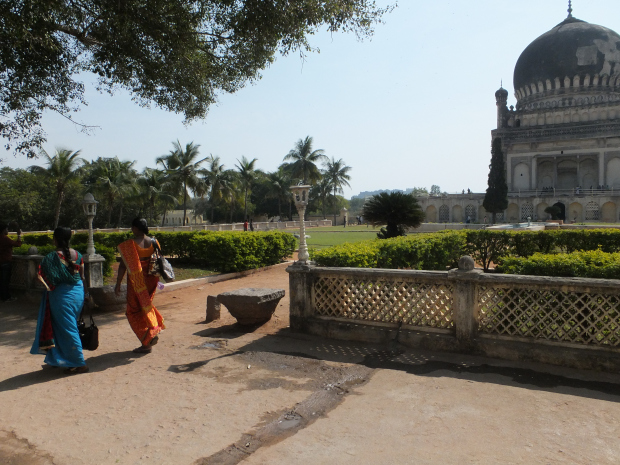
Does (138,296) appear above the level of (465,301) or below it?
above

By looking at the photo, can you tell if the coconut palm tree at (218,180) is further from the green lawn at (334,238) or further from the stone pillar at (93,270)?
the stone pillar at (93,270)

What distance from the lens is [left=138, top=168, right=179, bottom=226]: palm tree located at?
4631cm

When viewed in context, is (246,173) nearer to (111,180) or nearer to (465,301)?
(111,180)

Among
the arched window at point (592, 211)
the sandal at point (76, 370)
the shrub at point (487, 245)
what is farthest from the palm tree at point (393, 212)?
the arched window at point (592, 211)

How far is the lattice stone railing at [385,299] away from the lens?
627 centimetres

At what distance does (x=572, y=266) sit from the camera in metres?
6.23

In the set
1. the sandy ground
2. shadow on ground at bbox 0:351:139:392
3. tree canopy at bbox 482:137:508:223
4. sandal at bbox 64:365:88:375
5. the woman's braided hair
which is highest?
tree canopy at bbox 482:137:508:223

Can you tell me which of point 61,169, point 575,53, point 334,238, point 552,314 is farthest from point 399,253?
point 575,53

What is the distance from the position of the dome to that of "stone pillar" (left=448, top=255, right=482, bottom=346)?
2527 inches

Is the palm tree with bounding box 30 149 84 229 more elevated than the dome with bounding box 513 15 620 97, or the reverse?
the dome with bounding box 513 15 620 97

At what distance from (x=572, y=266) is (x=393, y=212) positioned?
10.9 meters

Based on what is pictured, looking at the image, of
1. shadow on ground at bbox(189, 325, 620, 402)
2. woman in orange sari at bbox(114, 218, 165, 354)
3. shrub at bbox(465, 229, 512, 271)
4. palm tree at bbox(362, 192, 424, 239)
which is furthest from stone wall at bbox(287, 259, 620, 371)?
palm tree at bbox(362, 192, 424, 239)

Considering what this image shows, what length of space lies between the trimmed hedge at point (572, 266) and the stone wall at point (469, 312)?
1.50 ft

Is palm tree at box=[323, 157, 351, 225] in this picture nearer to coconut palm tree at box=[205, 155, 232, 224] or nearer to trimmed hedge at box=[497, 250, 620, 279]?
coconut palm tree at box=[205, 155, 232, 224]
